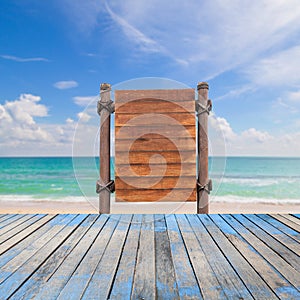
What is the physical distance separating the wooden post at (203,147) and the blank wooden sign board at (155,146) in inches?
3.9

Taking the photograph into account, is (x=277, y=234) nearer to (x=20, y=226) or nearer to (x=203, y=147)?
(x=203, y=147)

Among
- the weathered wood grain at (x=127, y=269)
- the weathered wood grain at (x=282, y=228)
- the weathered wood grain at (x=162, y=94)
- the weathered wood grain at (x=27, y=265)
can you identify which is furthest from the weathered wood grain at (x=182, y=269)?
the weathered wood grain at (x=162, y=94)

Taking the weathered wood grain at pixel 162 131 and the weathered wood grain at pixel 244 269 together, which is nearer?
the weathered wood grain at pixel 244 269

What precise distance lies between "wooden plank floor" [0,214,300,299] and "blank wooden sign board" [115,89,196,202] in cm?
33

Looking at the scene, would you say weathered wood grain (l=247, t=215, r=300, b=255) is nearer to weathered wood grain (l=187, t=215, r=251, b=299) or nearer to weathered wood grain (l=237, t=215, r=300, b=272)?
weathered wood grain (l=237, t=215, r=300, b=272)

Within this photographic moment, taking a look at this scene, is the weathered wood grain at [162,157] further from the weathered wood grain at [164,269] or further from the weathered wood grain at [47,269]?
the weathered wood grain at [47,269]

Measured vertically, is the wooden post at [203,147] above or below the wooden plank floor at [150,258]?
above

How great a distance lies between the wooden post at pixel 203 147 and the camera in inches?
116

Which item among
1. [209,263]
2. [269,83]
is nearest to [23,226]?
[209,263]

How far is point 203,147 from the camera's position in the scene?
2.93 meters

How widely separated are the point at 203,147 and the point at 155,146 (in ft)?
1.79

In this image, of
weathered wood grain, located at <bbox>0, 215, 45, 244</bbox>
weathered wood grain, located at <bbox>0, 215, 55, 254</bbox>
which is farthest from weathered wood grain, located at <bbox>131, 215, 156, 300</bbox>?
weathered wood grain, located at <bbox>0, 215, 45, 244</bbox>

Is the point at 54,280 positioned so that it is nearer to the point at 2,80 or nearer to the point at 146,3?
the point at 146,3

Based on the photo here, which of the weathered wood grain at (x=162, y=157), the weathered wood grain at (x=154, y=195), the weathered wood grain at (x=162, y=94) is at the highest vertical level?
the weathered wood grain at (x=162, y=94)
